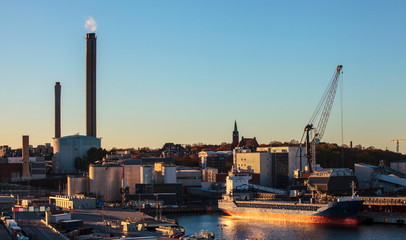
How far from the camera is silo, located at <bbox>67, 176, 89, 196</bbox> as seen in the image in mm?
77000

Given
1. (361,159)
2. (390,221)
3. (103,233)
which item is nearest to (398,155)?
(361,159)

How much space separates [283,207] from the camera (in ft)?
194

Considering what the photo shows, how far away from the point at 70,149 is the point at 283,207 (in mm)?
53772

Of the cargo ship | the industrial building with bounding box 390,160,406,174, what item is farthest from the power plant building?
the industrial building with bounding box 390,160,406,174

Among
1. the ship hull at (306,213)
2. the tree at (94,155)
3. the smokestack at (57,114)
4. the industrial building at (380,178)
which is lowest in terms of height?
the ship hull at (306,213)

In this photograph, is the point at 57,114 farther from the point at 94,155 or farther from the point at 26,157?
the point at 26,157

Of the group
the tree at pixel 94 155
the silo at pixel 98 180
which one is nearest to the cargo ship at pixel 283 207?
the silo at pixel 98 180

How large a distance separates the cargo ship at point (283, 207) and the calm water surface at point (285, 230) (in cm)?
198

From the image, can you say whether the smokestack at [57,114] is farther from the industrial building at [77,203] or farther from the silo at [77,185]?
the industrial building at [77,203]

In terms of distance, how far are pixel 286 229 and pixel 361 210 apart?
11694mm

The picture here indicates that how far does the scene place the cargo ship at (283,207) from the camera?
54219mm

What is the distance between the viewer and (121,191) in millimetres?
75375

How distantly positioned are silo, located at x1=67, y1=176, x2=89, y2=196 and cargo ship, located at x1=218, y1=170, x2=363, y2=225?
17823 mm

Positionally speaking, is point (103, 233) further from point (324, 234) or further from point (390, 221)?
point (390, 221)
